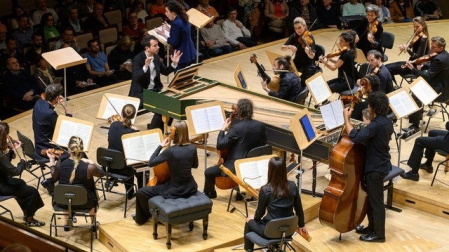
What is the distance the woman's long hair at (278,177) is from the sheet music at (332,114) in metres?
1.62

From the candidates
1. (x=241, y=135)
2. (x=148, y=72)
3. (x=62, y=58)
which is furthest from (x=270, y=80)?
(x=62, y=58)

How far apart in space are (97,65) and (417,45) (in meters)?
4.37

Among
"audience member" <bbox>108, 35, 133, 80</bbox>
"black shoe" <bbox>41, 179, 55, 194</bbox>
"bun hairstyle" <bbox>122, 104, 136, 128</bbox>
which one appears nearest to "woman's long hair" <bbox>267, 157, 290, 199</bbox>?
"bun hairstyle" <bbox>122, 104, 136, 128</bbox>

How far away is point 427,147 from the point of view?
9398mm

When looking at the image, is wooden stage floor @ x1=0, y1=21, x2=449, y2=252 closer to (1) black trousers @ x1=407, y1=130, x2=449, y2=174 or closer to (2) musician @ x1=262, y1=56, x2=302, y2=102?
(1) black trousers @ x1=407, y1=130, x2=449, y2=174

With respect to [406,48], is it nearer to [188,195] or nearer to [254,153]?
[254,153]

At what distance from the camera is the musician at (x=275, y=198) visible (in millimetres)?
7348

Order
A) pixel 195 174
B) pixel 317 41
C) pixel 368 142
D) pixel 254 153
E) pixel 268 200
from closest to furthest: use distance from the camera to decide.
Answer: pixel 268 200 → pixel 368 142 → pixel 254 153 → pixel 195 174 → pixel 317 41

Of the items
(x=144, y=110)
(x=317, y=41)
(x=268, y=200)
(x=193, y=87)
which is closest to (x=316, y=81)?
(x=193, y=87)

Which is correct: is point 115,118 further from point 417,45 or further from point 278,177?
point 417,45

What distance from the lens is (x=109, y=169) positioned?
8.91 metres

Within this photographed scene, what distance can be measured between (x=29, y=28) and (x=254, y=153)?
5329 mm

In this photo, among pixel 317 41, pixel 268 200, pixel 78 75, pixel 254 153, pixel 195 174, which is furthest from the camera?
pixel 317 41

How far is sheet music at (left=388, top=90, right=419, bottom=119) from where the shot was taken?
9.18 meters
